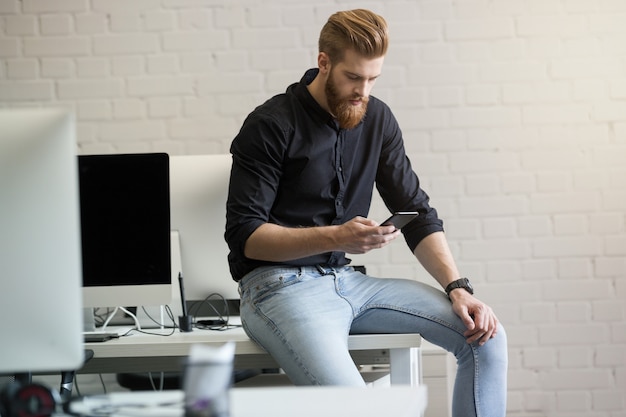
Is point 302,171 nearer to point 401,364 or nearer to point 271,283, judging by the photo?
point 271,283

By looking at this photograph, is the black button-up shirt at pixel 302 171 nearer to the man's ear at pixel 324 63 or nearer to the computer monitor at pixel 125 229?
the man's ear at pixel 324 63

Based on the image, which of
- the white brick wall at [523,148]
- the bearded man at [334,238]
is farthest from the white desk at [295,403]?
the white brick wall at [523,148]

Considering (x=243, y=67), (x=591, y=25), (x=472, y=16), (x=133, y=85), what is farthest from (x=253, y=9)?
(x=591, y=25)

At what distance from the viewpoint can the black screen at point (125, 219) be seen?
87.6 inches

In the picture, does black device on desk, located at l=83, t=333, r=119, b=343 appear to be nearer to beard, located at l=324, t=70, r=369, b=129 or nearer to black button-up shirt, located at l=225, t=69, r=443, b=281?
black button-up shirt, located at l=225, t=69, r=443, b=281

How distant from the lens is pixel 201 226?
2.38 meters

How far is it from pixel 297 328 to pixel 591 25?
2.10m

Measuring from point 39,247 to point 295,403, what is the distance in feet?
1.28

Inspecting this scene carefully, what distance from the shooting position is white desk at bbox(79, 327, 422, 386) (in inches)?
81.6

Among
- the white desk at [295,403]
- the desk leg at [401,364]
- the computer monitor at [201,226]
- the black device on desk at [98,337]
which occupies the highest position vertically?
the computer monitor at [201,226]

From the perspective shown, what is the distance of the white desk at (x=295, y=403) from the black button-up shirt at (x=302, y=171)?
90cm

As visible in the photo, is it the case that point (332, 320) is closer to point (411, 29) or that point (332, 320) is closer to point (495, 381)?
point (495, 381)

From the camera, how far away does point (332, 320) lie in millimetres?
2057

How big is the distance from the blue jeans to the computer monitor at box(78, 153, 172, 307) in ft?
0.74
